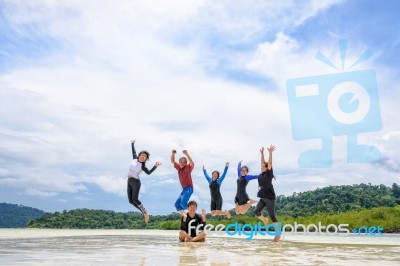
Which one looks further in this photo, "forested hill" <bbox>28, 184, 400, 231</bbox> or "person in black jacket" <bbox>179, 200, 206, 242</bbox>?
"forested hill" <bbox>28, 184, 400, 231</bbox>

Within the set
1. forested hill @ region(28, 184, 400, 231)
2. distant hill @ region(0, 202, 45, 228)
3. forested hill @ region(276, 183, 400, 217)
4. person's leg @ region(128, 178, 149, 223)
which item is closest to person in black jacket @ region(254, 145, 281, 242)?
person's leg @ region(128, 178, 149, 223)

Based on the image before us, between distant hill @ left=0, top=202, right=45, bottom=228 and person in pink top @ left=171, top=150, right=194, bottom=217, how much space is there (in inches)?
2703

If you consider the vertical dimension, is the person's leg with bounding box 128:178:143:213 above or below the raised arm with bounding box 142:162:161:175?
below

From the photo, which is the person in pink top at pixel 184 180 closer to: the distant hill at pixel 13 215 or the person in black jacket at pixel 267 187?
the person in black jacket at pixel 267 187

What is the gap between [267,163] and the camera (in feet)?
47.0

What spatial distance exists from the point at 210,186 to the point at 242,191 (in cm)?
142

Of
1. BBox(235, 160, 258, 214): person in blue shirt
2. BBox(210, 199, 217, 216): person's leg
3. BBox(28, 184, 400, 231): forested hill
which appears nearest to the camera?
BBox(235, 160, 258, 214): person in blue shirt

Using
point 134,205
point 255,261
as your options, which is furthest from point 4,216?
point 255,261

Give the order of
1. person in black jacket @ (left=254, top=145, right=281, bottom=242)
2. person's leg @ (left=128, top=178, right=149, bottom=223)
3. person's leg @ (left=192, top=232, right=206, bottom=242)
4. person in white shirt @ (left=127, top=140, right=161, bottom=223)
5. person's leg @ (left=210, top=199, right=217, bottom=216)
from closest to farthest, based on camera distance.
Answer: person's leg @ (left=192, top=232, right=206, bottom=242), person in black jacket @ (left=254, top=145, right=281, bottom=242), person in white shirt @ (left=127, top=140, right=161, bottom=223), person's leg @ (left=128, top=178, right=149, bottom=223), person's leg @ (left=210, top=199, right=217, bottom=216)

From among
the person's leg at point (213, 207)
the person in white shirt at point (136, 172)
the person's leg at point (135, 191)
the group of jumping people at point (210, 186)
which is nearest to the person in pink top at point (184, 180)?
the group of jumping people at point (210, 186)

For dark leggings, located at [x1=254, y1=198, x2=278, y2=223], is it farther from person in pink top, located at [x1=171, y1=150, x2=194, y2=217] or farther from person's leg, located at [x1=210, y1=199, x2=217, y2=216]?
person's leg, located at [x1=210, y1=199, x2=217, y2=216]

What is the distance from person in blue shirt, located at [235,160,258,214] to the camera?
1769 centimetres

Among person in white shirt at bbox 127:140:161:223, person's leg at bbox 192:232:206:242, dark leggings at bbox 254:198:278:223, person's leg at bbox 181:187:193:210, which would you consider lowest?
person's leg at bbox 192:232:206:242

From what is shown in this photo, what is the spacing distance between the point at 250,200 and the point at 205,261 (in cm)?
1065
